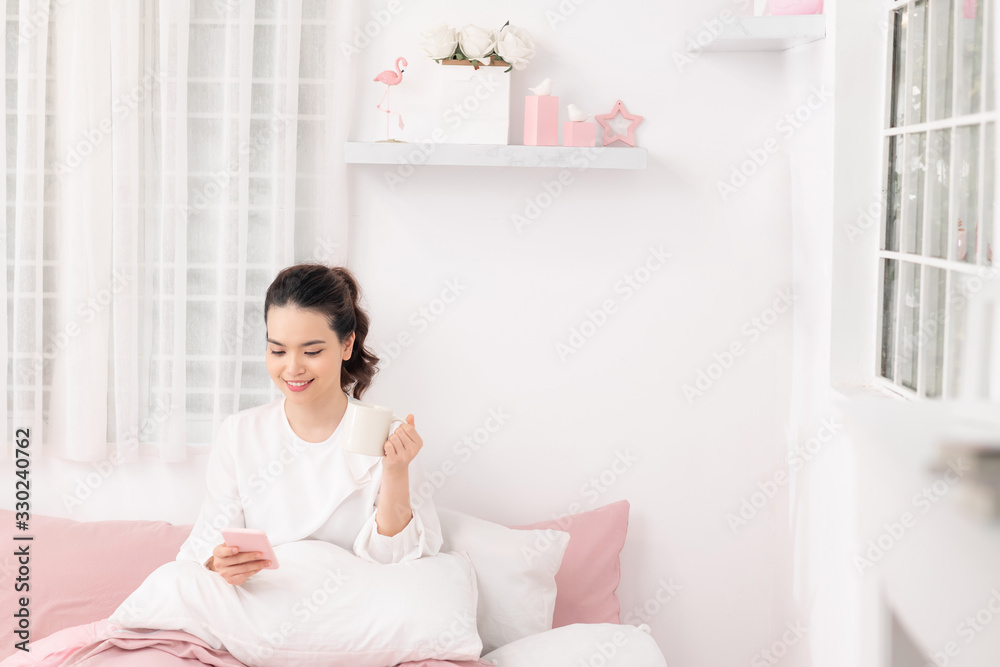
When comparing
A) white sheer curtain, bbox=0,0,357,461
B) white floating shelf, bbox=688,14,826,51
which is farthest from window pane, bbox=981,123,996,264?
white sheer curtain, bbox=0,0,357,461

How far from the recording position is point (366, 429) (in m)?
1.65

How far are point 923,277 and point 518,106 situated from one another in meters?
1.11

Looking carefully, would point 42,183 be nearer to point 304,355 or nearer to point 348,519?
point 304,355

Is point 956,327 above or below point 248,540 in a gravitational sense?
above

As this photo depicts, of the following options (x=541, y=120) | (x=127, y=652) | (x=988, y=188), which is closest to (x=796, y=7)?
(x=541, y=120)

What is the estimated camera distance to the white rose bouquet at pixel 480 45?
1974 mm

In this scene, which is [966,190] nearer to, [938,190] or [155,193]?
[938,190]

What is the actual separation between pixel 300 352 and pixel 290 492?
12.9 inches

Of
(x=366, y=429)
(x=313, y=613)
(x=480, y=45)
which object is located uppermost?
(x=480, y=45)

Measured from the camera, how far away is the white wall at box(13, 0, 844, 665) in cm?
210

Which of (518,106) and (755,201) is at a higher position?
(518,106)

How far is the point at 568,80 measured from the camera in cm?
210

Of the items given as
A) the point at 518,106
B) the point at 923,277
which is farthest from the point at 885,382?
the point at 518,106

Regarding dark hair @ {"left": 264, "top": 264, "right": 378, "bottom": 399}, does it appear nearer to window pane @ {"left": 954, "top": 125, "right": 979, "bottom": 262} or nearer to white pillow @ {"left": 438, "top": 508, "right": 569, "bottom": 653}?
white pillow @ {"left": 438, "top": 508, "right": 569, "bottom": 653}
